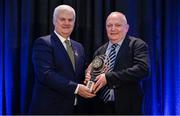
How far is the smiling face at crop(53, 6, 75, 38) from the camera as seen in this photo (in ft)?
10.5

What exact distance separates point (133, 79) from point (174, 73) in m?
0.88

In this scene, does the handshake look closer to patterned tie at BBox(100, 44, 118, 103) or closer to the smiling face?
patterned tie at BBox(100, 44, 118, 103)

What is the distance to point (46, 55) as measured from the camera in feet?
10.1

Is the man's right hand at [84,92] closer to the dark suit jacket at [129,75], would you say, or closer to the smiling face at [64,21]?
the dark suit jacket at [129,75]

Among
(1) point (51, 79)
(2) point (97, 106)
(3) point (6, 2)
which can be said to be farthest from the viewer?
(3) point (6, 2)

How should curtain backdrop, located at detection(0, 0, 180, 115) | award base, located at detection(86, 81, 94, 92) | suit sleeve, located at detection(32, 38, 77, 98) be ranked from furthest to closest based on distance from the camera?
curtain backdrop, located at detection(0, 0, 180, 115)
award base, located at detection(86, 81, 94, 92)
suit sleeve, located at detection(32, 38, 77, 98)

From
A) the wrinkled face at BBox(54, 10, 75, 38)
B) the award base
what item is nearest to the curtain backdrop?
the wrinkled face at BBox(54, 10, 75, 38)

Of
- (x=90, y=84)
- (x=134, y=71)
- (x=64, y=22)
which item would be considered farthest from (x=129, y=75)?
(x=64, y=22)

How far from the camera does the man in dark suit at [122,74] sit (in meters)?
3.11

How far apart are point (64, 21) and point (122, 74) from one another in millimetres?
607

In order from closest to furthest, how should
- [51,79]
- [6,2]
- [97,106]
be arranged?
[51,79] < [97,106] < [6,2]

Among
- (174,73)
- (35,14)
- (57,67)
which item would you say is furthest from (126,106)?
(35,14)

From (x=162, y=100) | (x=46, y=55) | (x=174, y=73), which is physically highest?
(x=46, y=55)

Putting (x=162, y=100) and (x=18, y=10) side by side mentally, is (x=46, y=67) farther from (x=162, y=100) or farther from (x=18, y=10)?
(x=162, y=100)
